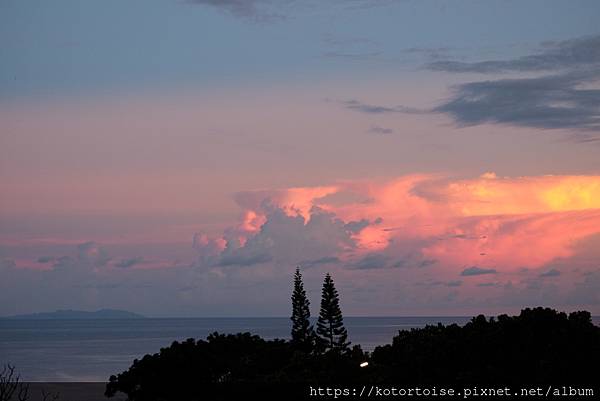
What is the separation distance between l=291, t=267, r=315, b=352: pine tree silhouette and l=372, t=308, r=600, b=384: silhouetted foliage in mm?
16595

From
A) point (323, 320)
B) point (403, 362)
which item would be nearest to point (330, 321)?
point (323, 320)

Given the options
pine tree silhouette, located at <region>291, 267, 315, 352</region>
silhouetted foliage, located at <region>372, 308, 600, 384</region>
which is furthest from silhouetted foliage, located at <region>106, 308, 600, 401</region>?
pine tree silhouette, located at <region>291, 267, 315, 352</region>

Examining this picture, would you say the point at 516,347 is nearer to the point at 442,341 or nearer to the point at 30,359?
the point at 442,341

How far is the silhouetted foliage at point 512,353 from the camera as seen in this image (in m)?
43.0

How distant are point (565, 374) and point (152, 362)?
72.9 ft

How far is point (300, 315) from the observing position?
66.7 m

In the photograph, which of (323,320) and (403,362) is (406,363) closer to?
(403,362)

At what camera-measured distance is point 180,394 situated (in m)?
46.8

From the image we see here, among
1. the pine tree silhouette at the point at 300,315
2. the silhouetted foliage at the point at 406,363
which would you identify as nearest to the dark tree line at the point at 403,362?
the silhouetted foliage at the point at 406,363

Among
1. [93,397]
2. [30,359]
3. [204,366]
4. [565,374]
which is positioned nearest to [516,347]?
[565,374]

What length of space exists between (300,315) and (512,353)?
24.7 metres

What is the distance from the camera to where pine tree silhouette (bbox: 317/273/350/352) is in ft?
217

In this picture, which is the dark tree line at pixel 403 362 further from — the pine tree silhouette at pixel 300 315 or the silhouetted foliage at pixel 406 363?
the pine tree silhouette at pixel 300 315

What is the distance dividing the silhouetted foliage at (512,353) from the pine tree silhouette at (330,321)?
55.7ft
